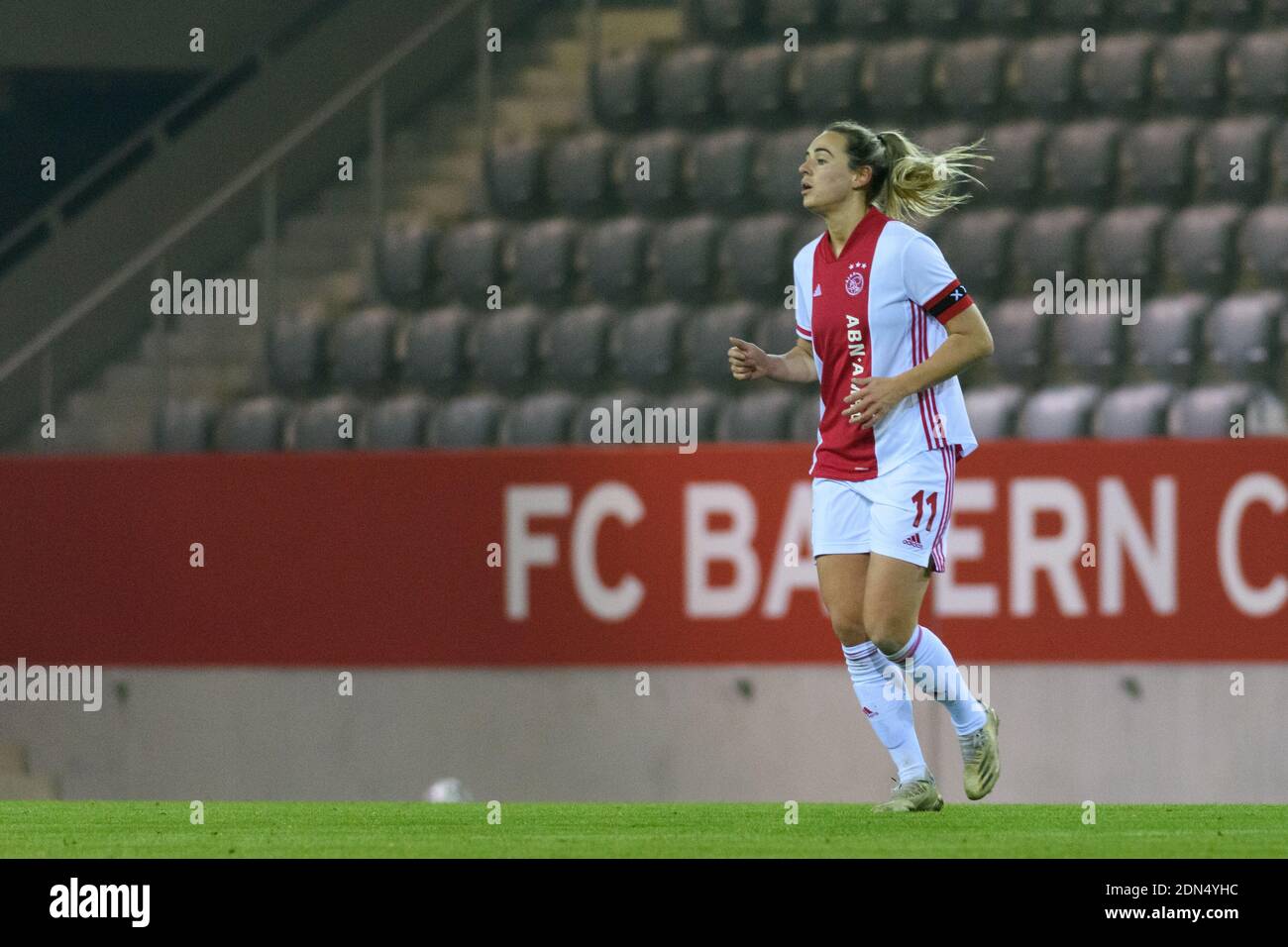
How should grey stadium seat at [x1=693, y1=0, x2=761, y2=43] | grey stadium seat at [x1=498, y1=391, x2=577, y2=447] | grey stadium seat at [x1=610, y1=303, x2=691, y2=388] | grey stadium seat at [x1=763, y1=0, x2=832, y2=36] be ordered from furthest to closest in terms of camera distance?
grey stadium seat at [x1=693, y1=0, x2=761, y2=43] < grey stadium seat at [x1=763, y1=0, x2=832, y2=36] < grey stadium seat at [x1=610, y1=303, x2=691, y2=388] < grey stadium seat at [x1=498, y1=391, x2=577, y2=447]

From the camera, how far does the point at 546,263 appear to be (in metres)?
13.1

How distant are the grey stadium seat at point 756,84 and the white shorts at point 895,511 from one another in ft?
23.6

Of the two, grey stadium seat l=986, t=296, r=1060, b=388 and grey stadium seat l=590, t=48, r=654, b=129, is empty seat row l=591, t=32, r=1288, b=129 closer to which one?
grey stadium seat l=590, t=48, r=654, b=129

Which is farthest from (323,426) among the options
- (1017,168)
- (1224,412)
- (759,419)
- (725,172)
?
(1224,412)

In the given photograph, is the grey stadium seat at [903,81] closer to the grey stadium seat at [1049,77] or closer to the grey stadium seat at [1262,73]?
the grey stadium seat at [1049,77]

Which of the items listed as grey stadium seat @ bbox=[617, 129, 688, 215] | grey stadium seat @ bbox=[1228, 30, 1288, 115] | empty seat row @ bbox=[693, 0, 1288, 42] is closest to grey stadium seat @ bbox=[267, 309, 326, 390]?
grey stadium seat @ bbox=[617, 129, 688, 215]

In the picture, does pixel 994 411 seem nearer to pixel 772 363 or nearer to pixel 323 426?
pixel 323 426

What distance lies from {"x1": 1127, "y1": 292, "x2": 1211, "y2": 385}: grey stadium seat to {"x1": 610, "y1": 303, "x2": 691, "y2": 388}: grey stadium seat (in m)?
2.27

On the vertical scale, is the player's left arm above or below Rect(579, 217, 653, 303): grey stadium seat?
below

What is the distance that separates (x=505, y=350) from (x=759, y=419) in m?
1.61

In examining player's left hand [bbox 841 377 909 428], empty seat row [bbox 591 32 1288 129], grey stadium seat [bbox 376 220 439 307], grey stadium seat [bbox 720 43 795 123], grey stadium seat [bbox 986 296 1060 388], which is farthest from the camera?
grey stadium seat [bbox 720 43 795 123]

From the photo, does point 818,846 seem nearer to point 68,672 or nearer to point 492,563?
point 492,563

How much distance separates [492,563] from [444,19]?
15.5ft

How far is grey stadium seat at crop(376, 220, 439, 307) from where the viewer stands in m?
13.5
